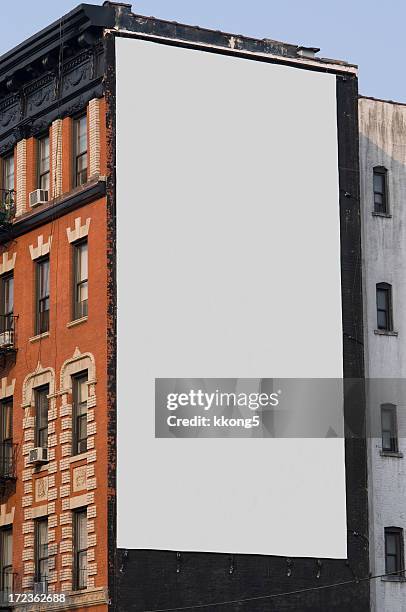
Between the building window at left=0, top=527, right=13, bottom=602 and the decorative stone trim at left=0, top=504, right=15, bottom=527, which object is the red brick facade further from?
the building window at left=0, top=527, right=13, bottom=602

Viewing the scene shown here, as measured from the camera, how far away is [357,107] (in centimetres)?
6044

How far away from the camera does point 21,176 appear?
60.2m

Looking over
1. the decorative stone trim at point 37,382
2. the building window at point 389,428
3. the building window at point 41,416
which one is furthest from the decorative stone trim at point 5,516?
the building window at point 389,428

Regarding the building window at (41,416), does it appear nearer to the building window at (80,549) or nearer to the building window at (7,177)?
the building window at (80,549)

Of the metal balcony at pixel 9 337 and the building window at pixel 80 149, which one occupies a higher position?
the building window at pixel 80 149

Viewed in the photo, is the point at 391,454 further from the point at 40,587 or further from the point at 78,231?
the point at 78,231

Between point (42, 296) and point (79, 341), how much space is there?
3094mm

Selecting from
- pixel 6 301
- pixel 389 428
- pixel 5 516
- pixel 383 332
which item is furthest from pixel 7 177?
pixel 389 428

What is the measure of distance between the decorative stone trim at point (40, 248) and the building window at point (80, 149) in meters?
2.24

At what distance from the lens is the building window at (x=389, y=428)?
59.8 metres

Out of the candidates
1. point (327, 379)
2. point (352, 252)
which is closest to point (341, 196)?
point (352, 252)

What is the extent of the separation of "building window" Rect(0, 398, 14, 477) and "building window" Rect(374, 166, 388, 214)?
43.9ft

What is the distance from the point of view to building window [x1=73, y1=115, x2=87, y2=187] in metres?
57.3

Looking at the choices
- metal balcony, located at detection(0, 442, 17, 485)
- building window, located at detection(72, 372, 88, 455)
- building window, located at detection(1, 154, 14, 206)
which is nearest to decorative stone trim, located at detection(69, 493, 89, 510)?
building window, located at detection(72, 372, 88, 455)
